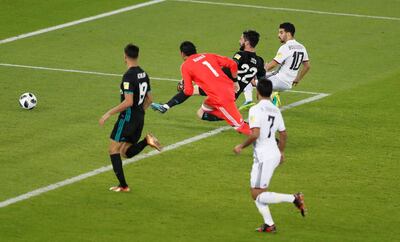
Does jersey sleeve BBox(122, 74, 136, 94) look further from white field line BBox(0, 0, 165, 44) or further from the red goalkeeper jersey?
white field line BBox(0, 0, 165, 44)

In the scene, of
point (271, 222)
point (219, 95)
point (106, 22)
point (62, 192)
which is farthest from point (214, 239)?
point (106, 22)

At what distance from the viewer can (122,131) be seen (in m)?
19.7

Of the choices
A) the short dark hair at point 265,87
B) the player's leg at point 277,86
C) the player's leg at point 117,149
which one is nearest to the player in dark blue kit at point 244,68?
the player's leg at point 277,86

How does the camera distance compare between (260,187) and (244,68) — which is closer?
(260,187)

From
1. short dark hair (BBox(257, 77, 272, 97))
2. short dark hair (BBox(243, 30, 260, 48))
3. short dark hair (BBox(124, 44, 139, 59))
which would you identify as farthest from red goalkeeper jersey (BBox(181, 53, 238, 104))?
short dark hair (BBox(257, 77, 272, 97))

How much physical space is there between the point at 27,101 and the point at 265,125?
9168 mm

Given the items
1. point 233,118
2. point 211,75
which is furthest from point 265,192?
point 211,75

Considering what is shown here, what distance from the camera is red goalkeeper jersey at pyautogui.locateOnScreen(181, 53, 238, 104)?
22516 mm

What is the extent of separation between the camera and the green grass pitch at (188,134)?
18391 mm

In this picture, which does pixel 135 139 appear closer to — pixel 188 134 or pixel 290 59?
pixel 188 134

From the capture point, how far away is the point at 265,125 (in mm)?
17453

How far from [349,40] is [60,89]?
9341 mm

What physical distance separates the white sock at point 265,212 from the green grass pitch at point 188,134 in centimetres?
22

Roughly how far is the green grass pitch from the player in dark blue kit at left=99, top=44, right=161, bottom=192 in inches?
25.9
